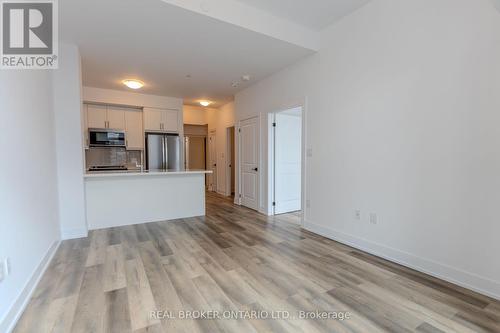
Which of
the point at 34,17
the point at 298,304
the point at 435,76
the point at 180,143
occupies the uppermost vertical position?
the point at 34,17

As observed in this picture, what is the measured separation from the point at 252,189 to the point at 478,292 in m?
3.85

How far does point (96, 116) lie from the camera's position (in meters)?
5.54

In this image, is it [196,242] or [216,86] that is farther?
[216,86]

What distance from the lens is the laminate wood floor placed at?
1690 mm

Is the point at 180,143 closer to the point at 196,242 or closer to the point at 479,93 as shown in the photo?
the point at 196,242

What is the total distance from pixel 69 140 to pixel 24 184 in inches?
57.4

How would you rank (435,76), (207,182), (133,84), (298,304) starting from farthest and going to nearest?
1. (207,182)
2. (133,84)
3. (435,76)
4. (298,304)

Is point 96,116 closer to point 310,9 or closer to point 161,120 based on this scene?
point 161,120

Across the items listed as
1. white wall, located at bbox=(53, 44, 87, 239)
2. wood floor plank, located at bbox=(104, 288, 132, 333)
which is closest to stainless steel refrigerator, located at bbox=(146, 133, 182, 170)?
white wall, located at bbox=(53, 44, 87, 239)

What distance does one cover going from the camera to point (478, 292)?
2057 mm

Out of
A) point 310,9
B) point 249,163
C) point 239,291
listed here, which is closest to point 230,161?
point 249,163

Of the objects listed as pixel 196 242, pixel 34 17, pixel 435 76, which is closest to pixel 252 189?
pixel 196 242

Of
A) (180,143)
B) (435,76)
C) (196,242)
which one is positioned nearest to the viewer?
(435,76)

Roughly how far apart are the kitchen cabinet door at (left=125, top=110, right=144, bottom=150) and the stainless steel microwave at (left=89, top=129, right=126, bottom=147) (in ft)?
1.21
